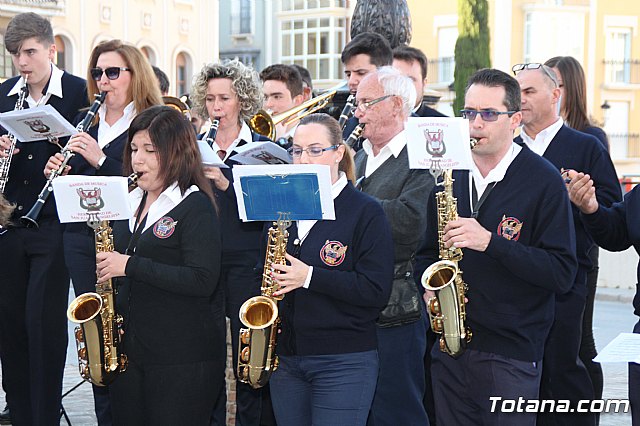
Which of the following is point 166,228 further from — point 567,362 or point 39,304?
point 567,362

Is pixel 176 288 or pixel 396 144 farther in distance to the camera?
pixel 396 144

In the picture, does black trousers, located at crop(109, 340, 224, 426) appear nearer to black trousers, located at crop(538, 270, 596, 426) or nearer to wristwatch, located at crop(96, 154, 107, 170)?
wristwatch, located at crop(96, 154, 107, 170)

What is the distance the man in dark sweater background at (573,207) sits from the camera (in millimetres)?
5531

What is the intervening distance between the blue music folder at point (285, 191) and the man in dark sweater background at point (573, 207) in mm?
1946

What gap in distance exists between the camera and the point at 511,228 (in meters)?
4.33

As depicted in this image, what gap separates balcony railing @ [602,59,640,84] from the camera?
44.0 metres

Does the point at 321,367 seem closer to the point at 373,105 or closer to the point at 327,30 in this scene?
the point at 373,105

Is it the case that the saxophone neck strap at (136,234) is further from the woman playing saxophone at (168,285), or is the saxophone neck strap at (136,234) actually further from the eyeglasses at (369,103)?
the eyeglasses at (369,103)

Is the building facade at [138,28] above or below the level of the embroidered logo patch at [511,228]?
above

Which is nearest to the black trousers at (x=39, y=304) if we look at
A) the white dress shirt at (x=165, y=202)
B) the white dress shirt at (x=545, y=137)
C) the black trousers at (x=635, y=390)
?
the white dress shirt at (x=165, y=202)

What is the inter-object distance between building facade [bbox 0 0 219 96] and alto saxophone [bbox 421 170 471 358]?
79.9 feet

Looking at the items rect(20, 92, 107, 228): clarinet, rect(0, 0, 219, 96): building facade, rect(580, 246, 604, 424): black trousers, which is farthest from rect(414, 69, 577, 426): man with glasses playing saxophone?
rect(0, 0, 219, 96): building facade

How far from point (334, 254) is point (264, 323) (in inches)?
16.8

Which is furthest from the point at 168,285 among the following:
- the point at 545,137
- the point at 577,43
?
the point at 577,43
